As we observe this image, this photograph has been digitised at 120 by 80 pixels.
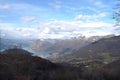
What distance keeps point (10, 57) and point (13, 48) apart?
2.48 m

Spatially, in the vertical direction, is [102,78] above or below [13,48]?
below

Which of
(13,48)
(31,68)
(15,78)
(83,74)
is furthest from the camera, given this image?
(13,48)

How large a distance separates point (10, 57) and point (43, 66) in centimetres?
292

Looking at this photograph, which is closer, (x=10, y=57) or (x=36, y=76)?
(x=36, y=76)

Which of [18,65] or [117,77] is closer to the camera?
[117,77]

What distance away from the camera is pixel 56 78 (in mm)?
19266

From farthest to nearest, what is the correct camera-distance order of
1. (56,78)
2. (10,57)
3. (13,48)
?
(13,48) → (10,57) → (56,78)

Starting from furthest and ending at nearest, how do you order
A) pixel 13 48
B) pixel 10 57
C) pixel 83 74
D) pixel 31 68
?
pixel 13 48
pixel 10 57
pixel 31 68
pixel 83 74

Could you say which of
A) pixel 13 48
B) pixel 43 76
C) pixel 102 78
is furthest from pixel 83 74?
pixel 13 48

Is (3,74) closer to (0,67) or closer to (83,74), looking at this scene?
(0,67)

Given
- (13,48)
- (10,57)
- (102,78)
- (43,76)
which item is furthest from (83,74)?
(13,48)

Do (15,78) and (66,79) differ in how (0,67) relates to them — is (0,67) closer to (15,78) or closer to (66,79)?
(15,78)

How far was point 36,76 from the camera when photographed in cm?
1986

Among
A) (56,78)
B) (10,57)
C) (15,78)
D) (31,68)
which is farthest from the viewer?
(10,57)
